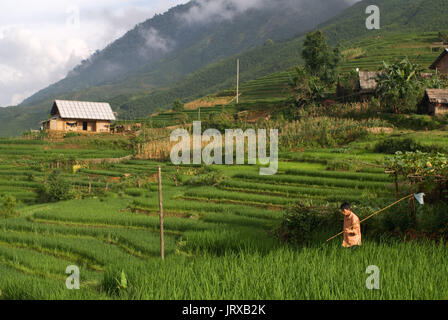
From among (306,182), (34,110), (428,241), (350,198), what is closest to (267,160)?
(306,182)

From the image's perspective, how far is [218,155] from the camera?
26219 mm

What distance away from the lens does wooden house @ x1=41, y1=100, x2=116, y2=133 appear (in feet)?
132

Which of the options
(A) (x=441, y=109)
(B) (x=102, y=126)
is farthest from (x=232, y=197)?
(B) (x=102, y=126)

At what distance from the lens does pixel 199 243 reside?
9.20 m

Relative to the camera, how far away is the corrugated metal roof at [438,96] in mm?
26258

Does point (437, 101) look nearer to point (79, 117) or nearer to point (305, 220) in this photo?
point (305, 220)

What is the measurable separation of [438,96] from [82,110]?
107 ft

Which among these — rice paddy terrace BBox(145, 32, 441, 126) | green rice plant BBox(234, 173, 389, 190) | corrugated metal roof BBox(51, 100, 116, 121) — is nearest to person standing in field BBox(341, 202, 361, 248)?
green rice plant BBox(234, 173, 389, 190)

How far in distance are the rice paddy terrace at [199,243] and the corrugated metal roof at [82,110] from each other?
13.7m

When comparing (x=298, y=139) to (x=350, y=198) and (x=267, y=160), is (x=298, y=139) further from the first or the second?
(x=350, y=198)

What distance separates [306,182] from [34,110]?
5196 inches

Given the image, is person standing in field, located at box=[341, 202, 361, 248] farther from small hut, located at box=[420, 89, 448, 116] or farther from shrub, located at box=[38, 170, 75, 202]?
small hut, located at box=[420, 89, 448, 116]

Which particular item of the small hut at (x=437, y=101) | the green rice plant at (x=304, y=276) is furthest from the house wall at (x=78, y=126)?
the green rice plant at (x=304, y=276)

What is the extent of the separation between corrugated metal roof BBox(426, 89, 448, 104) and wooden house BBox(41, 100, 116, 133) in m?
29.7
